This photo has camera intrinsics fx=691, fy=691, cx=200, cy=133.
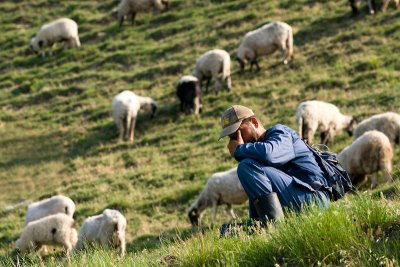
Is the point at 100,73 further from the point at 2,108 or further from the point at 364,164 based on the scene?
the point at 364,164

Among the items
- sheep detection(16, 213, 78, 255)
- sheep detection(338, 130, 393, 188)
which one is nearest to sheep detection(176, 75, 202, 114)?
sheep detection(338, 130, 393, 188)

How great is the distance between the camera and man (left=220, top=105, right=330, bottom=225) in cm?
506

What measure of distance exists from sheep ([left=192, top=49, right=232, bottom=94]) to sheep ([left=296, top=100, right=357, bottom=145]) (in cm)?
604

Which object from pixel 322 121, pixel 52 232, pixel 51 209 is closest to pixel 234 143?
pixel 52 232

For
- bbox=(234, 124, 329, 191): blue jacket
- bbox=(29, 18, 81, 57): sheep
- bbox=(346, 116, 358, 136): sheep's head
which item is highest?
bbox=(234, 124, 329, 191): blue jacket

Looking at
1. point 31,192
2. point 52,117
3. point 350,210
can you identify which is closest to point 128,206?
point 31,192

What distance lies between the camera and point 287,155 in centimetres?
527

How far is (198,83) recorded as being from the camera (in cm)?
2350

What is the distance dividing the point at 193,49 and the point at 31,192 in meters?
12.0

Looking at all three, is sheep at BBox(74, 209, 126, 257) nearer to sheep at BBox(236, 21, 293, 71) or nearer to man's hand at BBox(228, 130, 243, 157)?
man's hand at BBox(228, 130, 243, 157)

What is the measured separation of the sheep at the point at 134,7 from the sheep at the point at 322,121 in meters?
17.3

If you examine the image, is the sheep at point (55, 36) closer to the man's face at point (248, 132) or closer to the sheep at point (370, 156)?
the sheep at point (370, 156)

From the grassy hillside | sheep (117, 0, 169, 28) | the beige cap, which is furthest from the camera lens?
sheep (117, 0, 169, 28)

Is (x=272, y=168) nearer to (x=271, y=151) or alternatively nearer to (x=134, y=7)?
(x=271, y=151)
